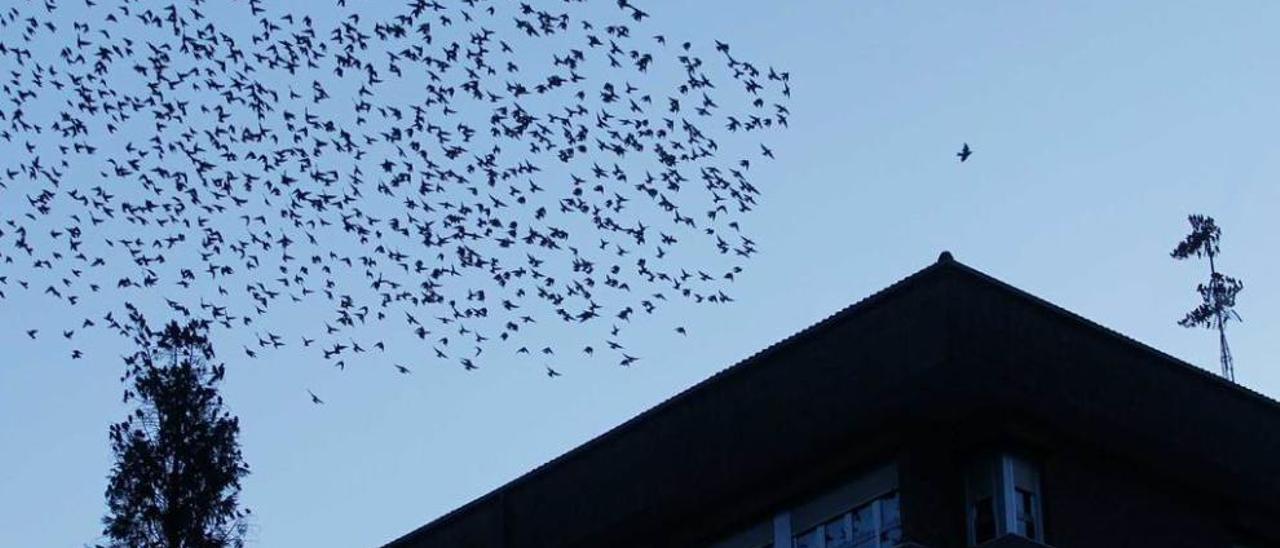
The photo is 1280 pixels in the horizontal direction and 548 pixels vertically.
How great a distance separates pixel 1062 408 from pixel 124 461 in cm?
3371

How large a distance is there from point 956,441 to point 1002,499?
3.59 feet

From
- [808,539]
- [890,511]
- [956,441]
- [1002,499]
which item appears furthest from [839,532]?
[1002,499]

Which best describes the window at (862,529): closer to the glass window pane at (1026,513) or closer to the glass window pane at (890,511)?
the glass window pane at (890,511)

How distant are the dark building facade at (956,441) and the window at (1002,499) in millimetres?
28

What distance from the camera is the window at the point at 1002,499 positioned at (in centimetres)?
3144

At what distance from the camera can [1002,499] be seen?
31.5 meters

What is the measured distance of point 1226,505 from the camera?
34.0 metres

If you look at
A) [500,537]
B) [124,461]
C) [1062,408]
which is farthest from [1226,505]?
[124,461]

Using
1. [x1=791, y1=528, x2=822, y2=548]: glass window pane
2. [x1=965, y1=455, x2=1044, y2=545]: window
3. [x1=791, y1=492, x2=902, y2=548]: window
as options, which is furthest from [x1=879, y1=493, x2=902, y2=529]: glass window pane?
[x1=791, y1=528, x2=822, y2=548]: glass window pane

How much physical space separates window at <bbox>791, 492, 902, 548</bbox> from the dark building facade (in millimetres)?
29

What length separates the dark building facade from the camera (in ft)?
105

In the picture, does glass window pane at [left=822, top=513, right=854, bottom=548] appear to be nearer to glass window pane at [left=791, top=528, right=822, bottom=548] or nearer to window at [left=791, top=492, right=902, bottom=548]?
window at [left=791, top=492, right=902, bottom=548]

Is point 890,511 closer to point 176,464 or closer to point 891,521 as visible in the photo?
point 891,521

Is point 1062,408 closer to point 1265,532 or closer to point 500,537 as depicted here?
point 1265,532
